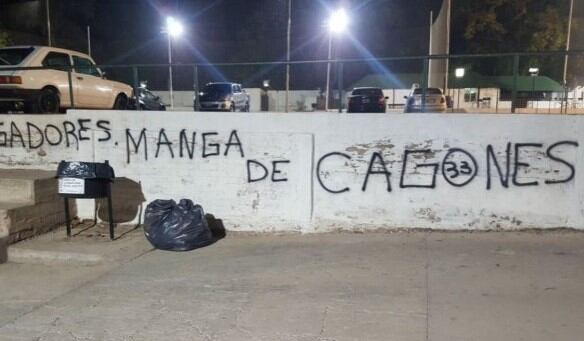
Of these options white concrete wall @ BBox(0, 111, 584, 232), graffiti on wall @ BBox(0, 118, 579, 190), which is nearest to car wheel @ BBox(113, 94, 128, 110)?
graffiti on wall @ BBox(0, 118, 579, 190)

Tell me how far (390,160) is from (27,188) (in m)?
5.19

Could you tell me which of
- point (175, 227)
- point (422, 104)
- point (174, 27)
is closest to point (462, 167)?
point (422, 104)

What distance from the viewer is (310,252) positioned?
6.32 m

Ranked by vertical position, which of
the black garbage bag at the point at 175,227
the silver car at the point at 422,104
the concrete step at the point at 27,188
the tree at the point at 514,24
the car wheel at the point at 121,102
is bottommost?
the black garbage bag at the point at 175,227

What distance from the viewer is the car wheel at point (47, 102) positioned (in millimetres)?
9180

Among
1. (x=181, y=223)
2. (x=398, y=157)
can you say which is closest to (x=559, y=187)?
(x=398, y=157)

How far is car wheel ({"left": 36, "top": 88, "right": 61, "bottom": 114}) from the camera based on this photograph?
918 cm

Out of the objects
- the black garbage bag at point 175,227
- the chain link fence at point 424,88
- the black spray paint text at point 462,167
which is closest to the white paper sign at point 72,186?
the black garbage bag at point 175,227

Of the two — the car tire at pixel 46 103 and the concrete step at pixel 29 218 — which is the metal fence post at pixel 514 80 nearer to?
the concrete step at pixel 29 218

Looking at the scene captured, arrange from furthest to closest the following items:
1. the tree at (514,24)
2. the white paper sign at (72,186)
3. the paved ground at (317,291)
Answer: the tree at (514,24)
the white paper sign at (72,186)
the paved ground at (317,291)

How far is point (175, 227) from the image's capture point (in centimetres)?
664

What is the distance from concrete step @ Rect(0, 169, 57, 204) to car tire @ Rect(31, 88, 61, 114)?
1.89 meters

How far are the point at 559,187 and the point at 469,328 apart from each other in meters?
3.34

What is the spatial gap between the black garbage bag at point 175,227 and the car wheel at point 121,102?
18.4ft
